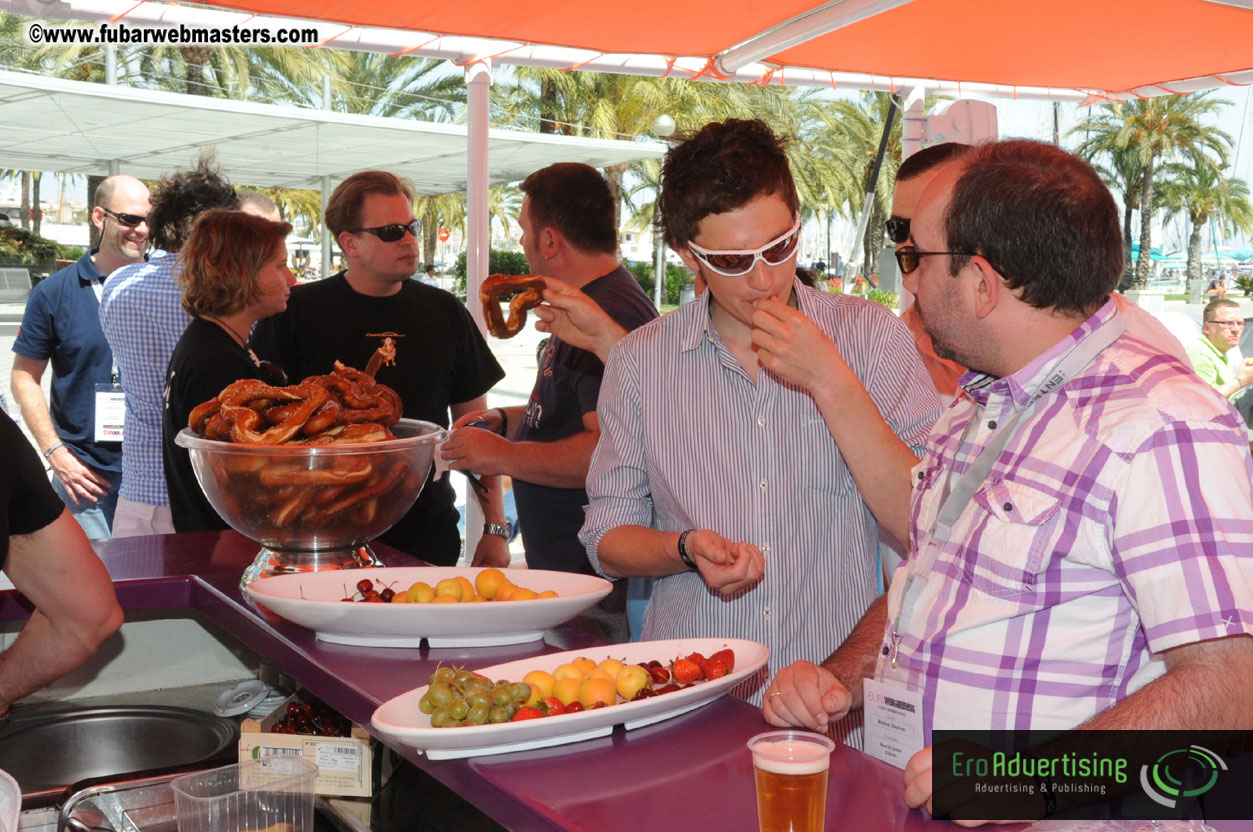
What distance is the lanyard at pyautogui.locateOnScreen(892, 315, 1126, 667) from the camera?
1.48 metres

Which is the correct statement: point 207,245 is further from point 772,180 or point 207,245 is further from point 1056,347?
point 1056,347

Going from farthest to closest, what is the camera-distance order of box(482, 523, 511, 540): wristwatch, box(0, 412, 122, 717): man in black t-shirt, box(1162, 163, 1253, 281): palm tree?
box(1162, 163, 1253, 281): palm tree < box(482, 523, 511, 540): wristwatch < box(0, 412, 122, 717): man in black t-shirt

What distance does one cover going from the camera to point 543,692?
1591mm

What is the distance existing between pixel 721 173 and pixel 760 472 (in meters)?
0.56

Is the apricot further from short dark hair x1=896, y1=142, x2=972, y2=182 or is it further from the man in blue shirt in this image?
the man in blue shirt

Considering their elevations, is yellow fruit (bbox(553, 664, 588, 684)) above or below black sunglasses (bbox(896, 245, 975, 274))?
below

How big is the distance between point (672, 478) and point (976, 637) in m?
0.84

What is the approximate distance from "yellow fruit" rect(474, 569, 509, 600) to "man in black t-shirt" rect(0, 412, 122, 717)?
2.19ft

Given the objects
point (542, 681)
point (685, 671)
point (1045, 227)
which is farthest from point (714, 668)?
point (1045, 227)

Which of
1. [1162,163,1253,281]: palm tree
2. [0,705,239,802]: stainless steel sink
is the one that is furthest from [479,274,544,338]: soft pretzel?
[1162,163,1253,281]: palm tree

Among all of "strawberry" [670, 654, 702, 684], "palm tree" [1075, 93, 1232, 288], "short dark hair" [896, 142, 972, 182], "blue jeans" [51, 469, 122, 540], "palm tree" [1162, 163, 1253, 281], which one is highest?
"palm tree" [1075, 93, 1232, 288]

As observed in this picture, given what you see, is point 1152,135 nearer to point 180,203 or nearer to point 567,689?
point 180,203

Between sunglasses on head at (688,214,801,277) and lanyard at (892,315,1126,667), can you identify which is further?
sunglasses on head at (688,214,801,277)

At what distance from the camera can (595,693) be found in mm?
1558
